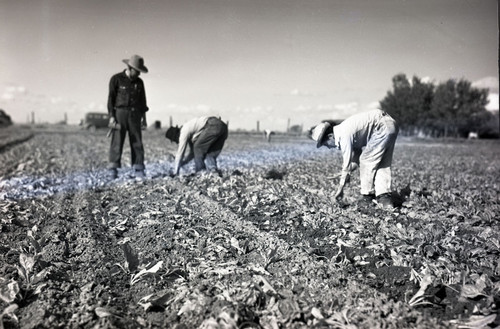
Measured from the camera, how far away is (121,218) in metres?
4.77

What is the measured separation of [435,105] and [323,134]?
4043cm

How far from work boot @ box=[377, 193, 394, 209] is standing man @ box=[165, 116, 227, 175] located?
3.07 meters

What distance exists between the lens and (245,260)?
3465 mm

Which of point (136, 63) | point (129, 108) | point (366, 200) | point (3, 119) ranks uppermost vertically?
point (136, 63)

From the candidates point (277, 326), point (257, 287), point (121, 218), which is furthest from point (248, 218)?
point (277, 326)

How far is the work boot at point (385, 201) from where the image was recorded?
5.09 meters

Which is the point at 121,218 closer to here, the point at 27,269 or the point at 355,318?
the point at 27,269

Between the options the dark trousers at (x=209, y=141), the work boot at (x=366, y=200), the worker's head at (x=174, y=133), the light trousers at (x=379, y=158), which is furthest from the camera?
the dark trousers at (x=209, y=141)

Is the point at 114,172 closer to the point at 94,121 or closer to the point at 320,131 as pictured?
the point at 320,131

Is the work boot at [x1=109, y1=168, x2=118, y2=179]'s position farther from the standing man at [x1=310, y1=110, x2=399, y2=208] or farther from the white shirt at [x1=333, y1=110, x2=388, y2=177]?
the white shirt at [x1=333, y1=110, x2=388, y2=177]

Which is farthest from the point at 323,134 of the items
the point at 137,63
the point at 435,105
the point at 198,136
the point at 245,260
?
the point at 435,105

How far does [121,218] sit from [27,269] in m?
1.54

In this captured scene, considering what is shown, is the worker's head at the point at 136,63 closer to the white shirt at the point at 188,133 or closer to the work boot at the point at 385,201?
the white shirt at the point at 188,133

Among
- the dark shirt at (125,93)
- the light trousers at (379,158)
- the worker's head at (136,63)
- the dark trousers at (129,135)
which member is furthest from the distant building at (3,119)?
the light trousers at (379,158)
